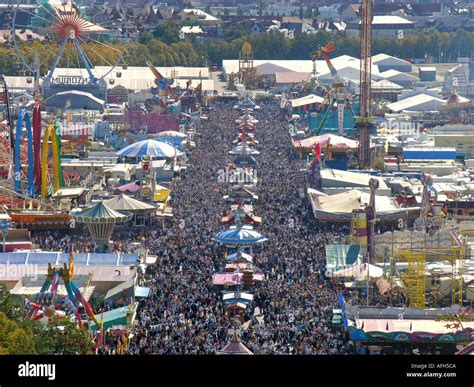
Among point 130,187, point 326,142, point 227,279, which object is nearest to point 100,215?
point 227,279

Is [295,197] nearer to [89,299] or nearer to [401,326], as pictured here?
[89,299]

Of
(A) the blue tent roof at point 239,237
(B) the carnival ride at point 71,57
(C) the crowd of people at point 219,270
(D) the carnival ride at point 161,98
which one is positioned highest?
(B) the carnival ride at point 71,57

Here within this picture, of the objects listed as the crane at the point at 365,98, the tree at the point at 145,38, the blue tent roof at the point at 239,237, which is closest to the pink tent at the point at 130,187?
the blue tent roof at the point at 239,237

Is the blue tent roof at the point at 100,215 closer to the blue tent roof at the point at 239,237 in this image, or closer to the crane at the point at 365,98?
the blue tent roof at the point at 239,237

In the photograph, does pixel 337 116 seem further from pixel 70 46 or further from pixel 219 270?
pixel 219 270

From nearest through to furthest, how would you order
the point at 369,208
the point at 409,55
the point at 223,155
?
1. the point at 369,208
2. the point at 223,155
3. the point at 409,55

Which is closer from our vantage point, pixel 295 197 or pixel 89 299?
pixel 89 299

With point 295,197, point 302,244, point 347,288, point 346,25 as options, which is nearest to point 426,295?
point 347,288
